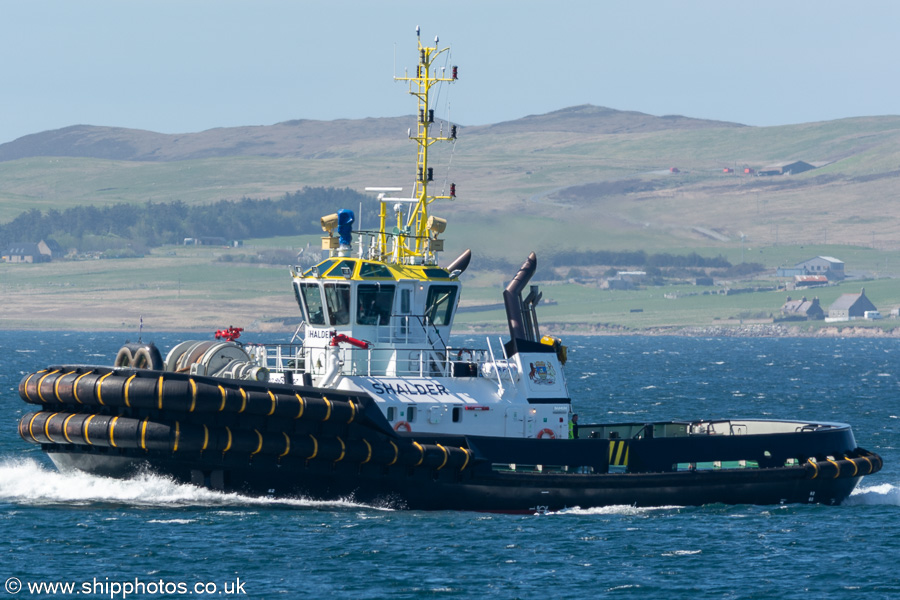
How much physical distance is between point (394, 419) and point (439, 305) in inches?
117

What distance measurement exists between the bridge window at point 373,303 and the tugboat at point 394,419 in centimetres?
3

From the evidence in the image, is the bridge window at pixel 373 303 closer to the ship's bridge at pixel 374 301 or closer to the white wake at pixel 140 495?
the ship's bridge at pixel 374 301

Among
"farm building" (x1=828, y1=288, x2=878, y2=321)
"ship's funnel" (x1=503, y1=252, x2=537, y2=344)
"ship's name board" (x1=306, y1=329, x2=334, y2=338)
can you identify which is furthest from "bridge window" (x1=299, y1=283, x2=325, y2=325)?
"farm building" (x1=828, y1=288, x2=878, y2=321)

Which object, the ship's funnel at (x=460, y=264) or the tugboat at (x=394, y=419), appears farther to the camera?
the ship's funnel at (x=460, y=264)

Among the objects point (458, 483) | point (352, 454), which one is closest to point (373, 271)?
point (352, 454)

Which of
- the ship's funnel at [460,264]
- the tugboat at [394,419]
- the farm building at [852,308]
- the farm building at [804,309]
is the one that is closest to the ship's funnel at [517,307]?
the tugboat at [394,419]

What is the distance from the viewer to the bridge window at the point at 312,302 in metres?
27.4

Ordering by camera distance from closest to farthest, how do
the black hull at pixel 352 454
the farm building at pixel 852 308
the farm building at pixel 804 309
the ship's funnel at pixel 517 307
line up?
the black hull at pixel 352 454 → the ship's funnel at pixel 517 307 → the farm building at pixel 804 309 → the farm building at pixel 852 308

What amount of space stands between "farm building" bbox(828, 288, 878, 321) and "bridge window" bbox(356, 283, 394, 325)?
163 meters

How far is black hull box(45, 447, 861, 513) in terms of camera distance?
81.1 ft

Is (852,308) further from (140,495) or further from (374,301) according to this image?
(140,495)

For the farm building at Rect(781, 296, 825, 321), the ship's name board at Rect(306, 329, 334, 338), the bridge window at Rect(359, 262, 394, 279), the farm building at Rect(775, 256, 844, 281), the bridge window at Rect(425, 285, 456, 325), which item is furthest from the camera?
the farm building at Rect(775, 256, 844, 281)

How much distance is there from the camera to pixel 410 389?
26.3m

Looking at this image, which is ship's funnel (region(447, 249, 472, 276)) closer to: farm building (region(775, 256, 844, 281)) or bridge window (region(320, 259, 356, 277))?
bridge window (region(320, 259, 356, 277))
